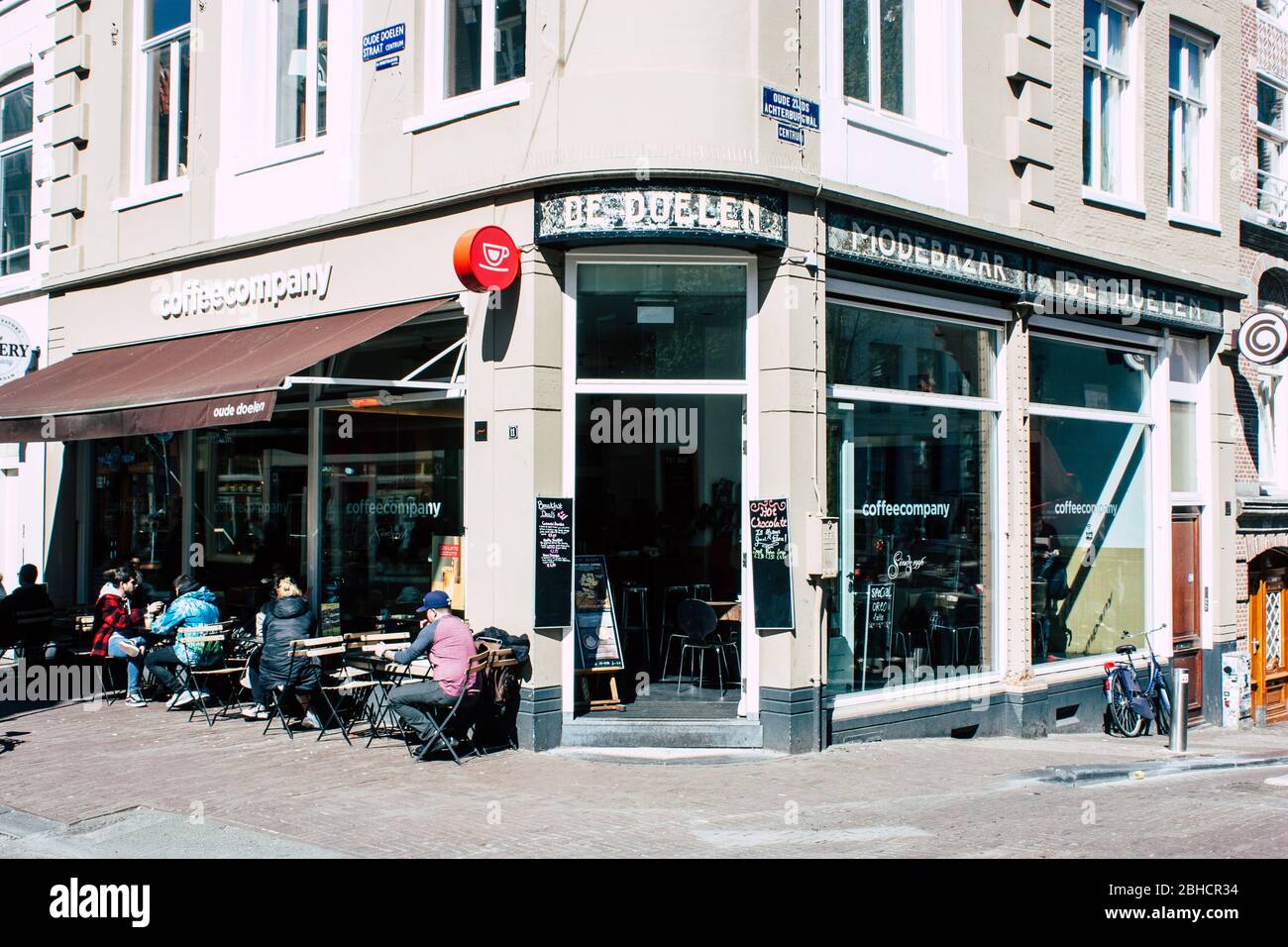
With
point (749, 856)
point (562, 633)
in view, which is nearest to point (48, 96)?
point (562, 633)

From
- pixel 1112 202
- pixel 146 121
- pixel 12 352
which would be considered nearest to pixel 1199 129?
pixel 1112 202

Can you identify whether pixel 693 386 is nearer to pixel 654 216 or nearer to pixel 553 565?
pixel 654 216

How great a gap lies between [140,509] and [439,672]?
7734mm

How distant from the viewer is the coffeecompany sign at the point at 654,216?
10117mm

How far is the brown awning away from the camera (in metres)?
→ 10.7

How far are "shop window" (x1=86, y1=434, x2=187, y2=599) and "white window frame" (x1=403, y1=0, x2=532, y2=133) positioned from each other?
620cm

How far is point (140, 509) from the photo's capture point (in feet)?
51.5

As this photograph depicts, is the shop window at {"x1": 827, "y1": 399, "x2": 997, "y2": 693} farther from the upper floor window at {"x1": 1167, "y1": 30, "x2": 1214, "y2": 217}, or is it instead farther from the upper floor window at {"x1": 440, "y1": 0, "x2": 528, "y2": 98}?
the upper floor window at {"x1": 1167, "y1": 30, "x2": 1214, "y2": 217}

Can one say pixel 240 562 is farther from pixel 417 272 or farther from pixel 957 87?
pixel 957 87

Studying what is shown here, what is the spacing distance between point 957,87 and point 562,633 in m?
6.87

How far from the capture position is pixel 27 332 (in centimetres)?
1609

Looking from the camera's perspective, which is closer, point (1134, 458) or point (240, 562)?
point (240, 562)

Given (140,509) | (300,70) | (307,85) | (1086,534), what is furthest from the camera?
(140,509)

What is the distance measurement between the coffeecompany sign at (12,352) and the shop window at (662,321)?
913cm
